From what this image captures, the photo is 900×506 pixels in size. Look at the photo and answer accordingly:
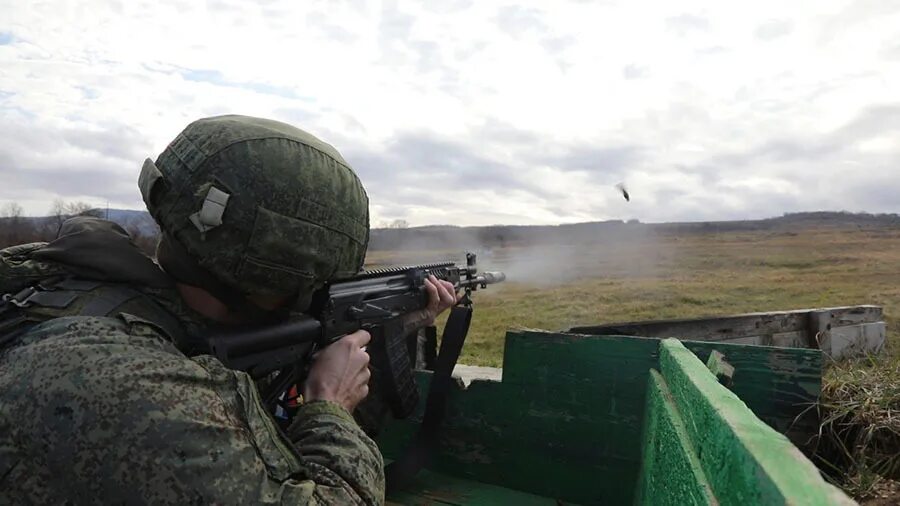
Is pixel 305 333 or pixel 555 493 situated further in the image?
pixel 555 493

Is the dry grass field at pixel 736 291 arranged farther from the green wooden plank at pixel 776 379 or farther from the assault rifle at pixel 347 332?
the assault rifle at pixel 347 332

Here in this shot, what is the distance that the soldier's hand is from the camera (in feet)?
6.82

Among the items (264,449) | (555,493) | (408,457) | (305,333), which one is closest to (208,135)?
(305,333)

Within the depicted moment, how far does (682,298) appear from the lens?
15.1m

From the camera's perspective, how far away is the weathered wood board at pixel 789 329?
411cm

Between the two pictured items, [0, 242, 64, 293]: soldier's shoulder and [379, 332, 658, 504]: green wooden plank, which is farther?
[379, 332, 658, 504]: green wooden plank

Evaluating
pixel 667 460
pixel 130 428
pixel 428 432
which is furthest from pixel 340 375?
pixel 428 432

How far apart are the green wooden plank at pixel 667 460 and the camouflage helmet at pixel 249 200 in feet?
3.83

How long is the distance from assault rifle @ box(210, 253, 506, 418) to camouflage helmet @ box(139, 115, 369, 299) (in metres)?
0.19

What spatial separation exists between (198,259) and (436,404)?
1.60 metres

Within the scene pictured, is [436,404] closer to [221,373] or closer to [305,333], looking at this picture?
[305,333]

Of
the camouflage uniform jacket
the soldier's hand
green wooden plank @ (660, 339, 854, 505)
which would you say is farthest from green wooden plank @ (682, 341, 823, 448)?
the camouflage uniform jacket

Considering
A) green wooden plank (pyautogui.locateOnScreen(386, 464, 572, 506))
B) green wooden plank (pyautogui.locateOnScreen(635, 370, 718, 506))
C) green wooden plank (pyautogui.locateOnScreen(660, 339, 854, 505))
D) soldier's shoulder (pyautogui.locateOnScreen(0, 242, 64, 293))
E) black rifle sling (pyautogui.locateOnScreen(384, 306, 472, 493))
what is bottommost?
green wooden plank (pyautogui.locateOnScreen(386, 464, 572, 506))

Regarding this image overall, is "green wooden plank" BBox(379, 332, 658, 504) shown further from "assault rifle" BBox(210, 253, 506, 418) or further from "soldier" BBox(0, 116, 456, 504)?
"soldier" BBox(0, 116, 456, 504)
